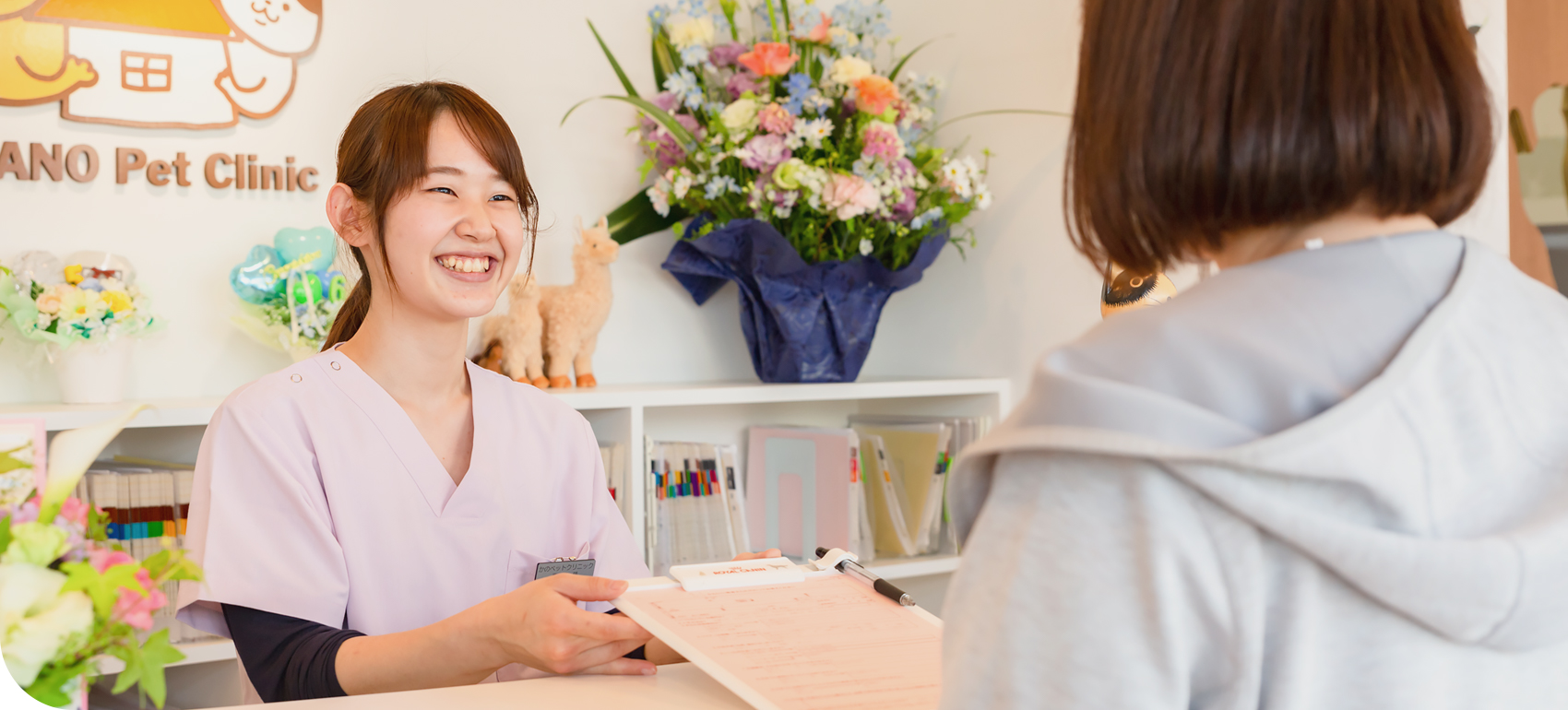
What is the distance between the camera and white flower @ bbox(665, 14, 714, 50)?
2.37m

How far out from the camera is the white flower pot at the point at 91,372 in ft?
5.90

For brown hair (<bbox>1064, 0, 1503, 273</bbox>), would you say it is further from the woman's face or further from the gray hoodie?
the woman's face

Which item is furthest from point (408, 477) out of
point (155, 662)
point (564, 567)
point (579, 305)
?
point (579, 305)

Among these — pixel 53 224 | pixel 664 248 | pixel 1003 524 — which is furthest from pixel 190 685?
pixel 1003 524

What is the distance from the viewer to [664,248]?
2.58 metres

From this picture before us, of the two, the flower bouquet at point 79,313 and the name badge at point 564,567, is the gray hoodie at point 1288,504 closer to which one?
the name badge at point 564,567

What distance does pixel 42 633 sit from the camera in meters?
0.58

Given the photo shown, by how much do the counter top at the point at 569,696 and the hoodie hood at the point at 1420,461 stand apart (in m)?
0.53

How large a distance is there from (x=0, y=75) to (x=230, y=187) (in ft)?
1.29

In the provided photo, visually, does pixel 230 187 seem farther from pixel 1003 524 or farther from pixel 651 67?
pixel 1003 524

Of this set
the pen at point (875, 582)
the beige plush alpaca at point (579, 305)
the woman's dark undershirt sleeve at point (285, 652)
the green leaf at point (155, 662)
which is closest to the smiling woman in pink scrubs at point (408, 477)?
the woman's dark undershirt sleeve at point (285, 652)

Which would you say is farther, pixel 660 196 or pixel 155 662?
pixel 660 196

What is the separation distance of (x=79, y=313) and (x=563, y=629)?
1.29 m

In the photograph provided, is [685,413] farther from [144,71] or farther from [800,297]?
[144,71]
